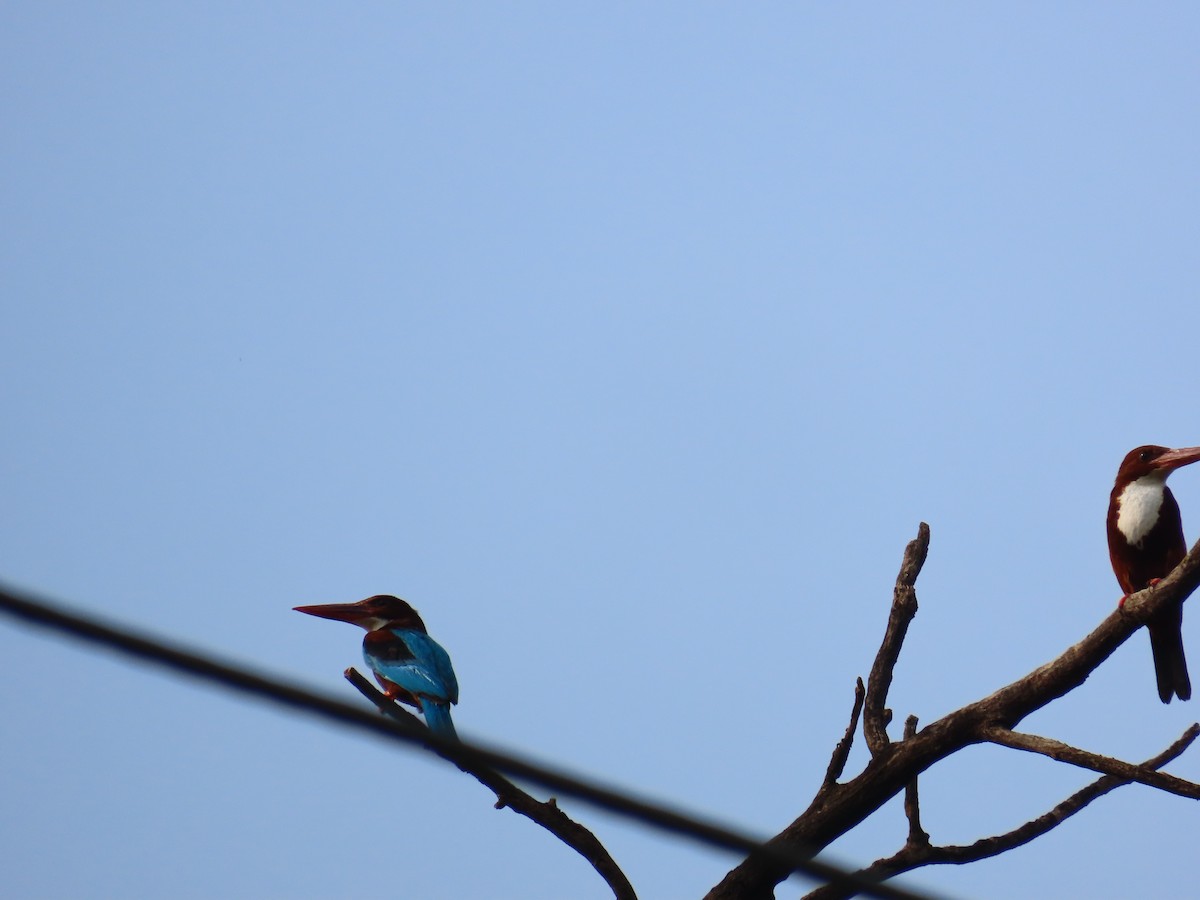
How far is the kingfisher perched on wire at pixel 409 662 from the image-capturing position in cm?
590

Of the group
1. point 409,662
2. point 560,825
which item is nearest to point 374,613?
point 409,662

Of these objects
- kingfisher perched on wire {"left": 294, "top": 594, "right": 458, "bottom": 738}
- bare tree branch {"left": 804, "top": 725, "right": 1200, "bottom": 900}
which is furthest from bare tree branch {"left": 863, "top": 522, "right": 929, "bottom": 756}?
kingfisher perched on wire {"left": 294, "top": 594, "right": 458, "bottom": 738}

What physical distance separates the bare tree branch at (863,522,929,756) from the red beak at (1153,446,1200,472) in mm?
1907

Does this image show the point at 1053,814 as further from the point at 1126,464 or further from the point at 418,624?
the point at 418,624

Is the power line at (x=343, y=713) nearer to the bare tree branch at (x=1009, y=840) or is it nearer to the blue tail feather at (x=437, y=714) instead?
the bare tree branch at (x=1009, y=840)

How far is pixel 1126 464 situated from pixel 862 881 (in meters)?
5.33

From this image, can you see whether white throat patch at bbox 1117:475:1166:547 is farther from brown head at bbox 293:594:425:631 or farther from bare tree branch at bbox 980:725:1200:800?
brown head at bbox 293:594:425:631

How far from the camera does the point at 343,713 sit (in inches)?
45.0

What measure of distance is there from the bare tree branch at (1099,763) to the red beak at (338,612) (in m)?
4.10

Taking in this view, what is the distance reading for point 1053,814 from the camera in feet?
13.9

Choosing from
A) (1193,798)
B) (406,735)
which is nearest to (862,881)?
(406,735)

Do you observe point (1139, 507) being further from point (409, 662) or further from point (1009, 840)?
point (409, 662)

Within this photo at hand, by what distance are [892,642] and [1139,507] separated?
2067 mm

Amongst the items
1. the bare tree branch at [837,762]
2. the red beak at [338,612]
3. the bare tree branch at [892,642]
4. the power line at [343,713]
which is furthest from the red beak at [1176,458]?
the power line at [343,713]
